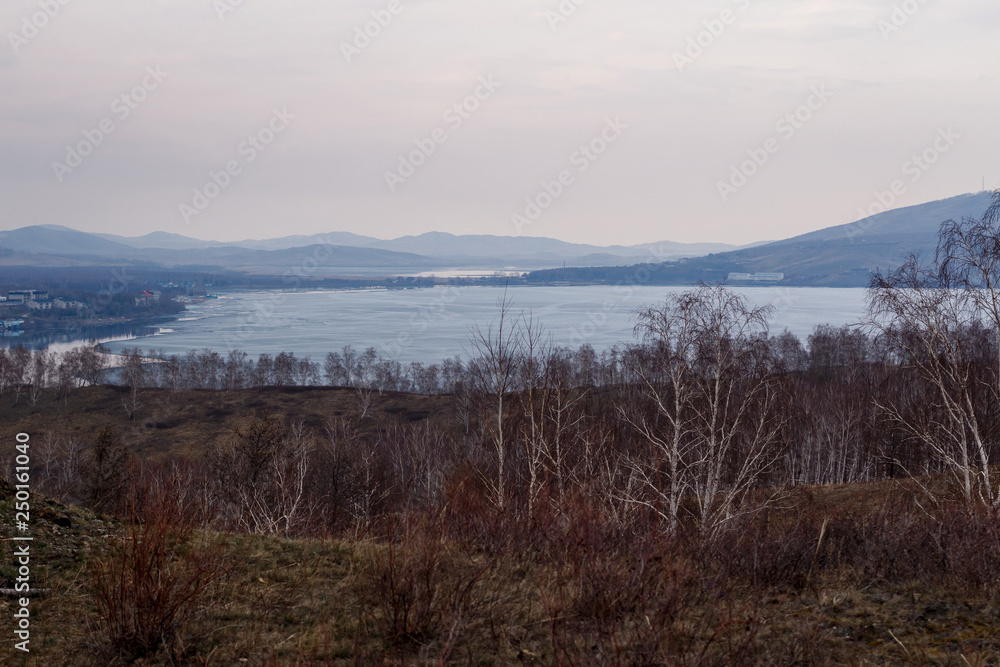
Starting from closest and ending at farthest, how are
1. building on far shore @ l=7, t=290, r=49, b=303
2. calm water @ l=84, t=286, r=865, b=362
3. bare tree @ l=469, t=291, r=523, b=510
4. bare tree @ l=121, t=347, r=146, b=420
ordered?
1. bare tree @ l=469, t=291, r=523, b=510
2. bare tree @ l=121, t=347, r=146, b=420
3. calm water @ l=84, t=286, r=865, b=362
4. building on far shore @ l=7, t=290, r=49, b=303

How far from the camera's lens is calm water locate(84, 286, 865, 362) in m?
91.2

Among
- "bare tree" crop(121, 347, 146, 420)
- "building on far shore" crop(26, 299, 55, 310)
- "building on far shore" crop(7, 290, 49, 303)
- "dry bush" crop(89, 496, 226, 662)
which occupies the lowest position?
"bare tree" crop(121, 347, 146, 420)

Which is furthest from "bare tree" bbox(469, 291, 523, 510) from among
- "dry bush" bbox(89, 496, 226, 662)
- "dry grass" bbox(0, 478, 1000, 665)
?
"dry bush" bbox(89, 496, 226, 662)

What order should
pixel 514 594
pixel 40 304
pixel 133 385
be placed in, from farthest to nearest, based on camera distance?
pixel 40 304
pixel 133 385
pixel 514 594

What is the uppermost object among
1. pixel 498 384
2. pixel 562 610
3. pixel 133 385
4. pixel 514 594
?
pixel 498 384

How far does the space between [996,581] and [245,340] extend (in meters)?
106

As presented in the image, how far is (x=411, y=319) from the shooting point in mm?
121562

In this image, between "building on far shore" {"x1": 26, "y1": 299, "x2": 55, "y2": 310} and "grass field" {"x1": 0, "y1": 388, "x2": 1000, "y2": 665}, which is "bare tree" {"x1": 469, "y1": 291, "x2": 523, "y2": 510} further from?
"building on far shore" {"x1": 26, "y1": 299, "x2": 55, "y2": 310}

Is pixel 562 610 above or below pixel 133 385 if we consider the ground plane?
above

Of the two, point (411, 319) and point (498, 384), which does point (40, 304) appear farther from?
point (498, 384)

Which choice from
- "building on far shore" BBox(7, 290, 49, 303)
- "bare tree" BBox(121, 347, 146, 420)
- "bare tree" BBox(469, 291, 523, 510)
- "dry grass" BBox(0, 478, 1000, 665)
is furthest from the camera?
"building on far shore" BBox(7, 290, 49, 303)

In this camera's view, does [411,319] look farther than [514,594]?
Yes

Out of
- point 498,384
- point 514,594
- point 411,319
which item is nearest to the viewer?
point 514,594

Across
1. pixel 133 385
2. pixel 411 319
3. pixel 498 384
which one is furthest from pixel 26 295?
pixel 498 384
